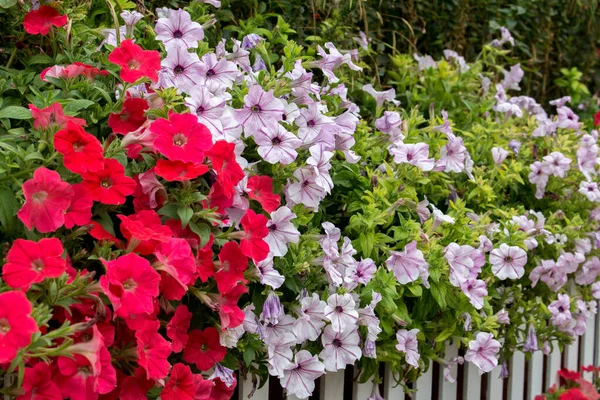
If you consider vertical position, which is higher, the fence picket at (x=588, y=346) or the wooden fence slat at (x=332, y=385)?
the wooden fence slat at (x=332, y=385)

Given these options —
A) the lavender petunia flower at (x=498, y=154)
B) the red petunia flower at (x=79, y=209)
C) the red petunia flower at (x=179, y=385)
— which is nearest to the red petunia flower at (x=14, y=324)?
the red petunia flower at (x=79, y=209)

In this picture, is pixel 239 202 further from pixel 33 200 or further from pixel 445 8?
pixel 445 8

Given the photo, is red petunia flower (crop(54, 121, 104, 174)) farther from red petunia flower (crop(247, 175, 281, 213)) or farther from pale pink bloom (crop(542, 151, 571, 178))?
pale pink bloom (crop(542, 151, 571, 178))

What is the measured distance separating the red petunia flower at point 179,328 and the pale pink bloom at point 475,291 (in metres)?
0.81

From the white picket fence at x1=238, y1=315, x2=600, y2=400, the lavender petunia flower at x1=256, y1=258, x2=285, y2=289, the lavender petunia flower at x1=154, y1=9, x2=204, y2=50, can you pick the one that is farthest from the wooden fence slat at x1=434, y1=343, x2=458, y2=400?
the lavender petunia flower at x1=154, y1=9, x2=204, y2=50

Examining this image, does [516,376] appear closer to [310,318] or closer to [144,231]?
[310,318]

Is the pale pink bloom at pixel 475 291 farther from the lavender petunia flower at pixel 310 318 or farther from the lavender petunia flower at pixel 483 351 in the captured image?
the lavender petunia flower at pixel 310 318

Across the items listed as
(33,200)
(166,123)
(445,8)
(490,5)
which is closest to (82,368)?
(33,200)

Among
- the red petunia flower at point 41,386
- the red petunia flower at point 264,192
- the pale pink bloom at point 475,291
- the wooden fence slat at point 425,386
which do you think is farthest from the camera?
the wooden fence slat at point 425,386

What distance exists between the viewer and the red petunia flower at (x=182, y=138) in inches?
56.5

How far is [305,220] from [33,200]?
2.32 ft

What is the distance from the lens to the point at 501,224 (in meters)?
2.36

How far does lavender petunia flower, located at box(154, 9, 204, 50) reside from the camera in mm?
1839

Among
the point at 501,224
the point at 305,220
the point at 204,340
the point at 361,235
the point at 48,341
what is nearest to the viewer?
the point at 48,341
